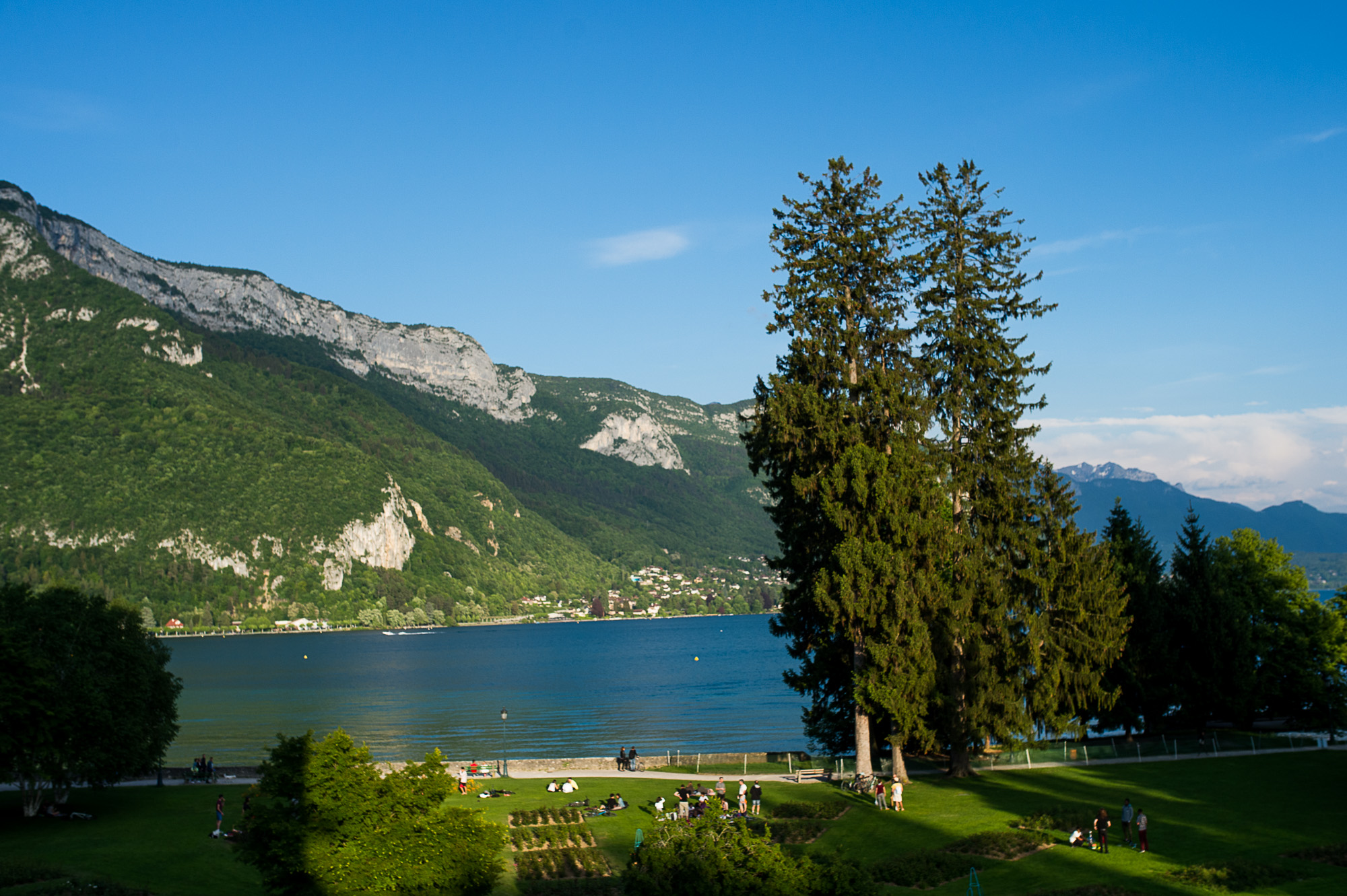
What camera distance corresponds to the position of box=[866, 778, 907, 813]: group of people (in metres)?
31.8

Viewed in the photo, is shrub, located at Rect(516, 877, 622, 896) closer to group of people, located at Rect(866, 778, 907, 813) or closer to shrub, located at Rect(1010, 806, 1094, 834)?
group of people, located at Rect(866, 778, 907, 813)

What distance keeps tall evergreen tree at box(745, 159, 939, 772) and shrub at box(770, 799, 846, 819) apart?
9.98 feet

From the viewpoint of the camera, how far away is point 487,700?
10300 centimetres

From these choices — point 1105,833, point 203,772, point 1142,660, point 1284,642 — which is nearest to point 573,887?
point 1105,833

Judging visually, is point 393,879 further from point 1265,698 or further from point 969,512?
point 1265,698

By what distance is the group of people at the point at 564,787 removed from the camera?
38125 mm

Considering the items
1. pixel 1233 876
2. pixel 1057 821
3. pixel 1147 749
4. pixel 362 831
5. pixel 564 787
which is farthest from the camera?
pixel 1147 749

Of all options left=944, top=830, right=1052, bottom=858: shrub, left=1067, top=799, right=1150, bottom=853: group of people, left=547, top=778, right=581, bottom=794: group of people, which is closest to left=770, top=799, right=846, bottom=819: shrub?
left=944, top=830, right=1052, bottom=858: shrub

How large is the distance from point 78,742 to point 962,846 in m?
30.8

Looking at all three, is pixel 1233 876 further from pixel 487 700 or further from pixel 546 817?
pixel 487 700

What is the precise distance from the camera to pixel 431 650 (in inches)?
7101

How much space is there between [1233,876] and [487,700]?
88.4m

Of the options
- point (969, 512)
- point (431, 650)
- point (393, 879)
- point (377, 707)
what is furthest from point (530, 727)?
point (431, 650)

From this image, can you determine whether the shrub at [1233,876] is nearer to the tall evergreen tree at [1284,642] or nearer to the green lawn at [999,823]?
the green lawn at [999,823]
